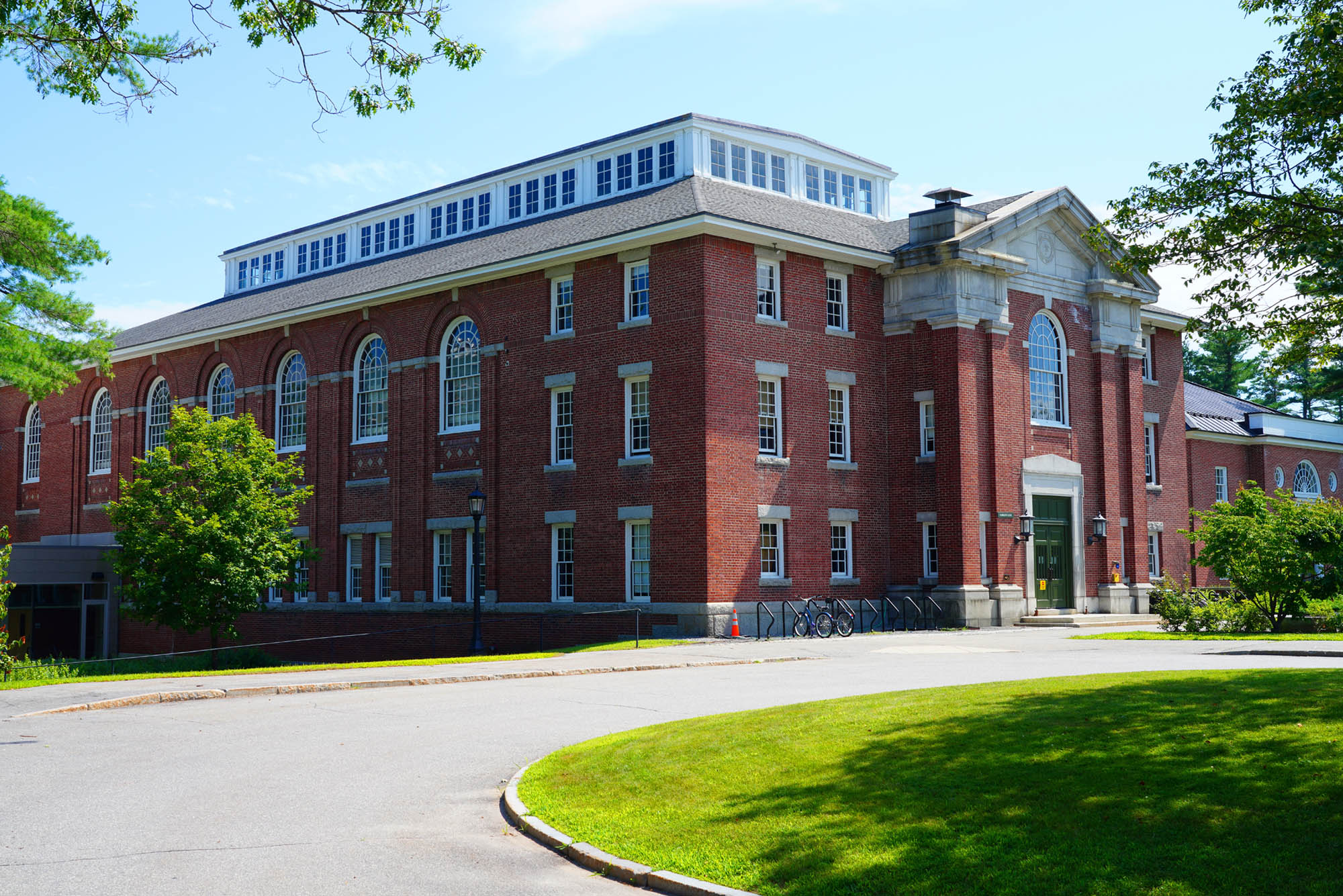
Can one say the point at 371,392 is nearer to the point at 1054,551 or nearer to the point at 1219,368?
the point at 1054,551

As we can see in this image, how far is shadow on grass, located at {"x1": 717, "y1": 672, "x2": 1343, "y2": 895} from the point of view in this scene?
22.7ft

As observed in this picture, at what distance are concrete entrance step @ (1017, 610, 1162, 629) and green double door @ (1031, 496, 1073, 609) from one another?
49cm

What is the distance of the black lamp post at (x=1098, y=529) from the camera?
37.3 meters

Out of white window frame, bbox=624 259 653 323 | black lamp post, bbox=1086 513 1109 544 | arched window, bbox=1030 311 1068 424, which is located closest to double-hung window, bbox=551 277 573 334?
white window frame, bbox=624 259 653 323

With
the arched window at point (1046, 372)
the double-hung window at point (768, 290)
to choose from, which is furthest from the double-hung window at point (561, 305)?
the arched window at point (1046, 372)

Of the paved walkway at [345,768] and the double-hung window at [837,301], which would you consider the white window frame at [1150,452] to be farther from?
the paved walkway at [345,768]

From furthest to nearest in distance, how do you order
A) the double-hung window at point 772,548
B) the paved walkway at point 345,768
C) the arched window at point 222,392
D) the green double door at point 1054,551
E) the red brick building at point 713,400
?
the arched window at point 222,392 < the green double door at point 1054,551 < the double-hung window at point 772,548 < the red brick building at point 713,400 < the paved walkway at point 345,768

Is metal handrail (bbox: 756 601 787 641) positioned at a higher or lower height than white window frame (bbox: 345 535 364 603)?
lower

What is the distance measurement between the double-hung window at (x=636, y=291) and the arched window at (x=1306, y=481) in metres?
33.0

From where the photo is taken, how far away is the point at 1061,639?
28.4 m

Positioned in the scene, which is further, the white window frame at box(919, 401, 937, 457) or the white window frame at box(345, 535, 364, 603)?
the white window frame at box(345, 535, 364, 603)

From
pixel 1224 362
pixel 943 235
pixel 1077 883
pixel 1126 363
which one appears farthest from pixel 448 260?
pixel 1224 362

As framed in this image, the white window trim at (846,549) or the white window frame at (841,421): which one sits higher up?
the white window frame at (841,421)

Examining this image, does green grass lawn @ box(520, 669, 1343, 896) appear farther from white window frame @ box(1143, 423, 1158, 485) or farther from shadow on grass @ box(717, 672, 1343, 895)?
white window frame @ box(1143, 423, 1158, 485)
